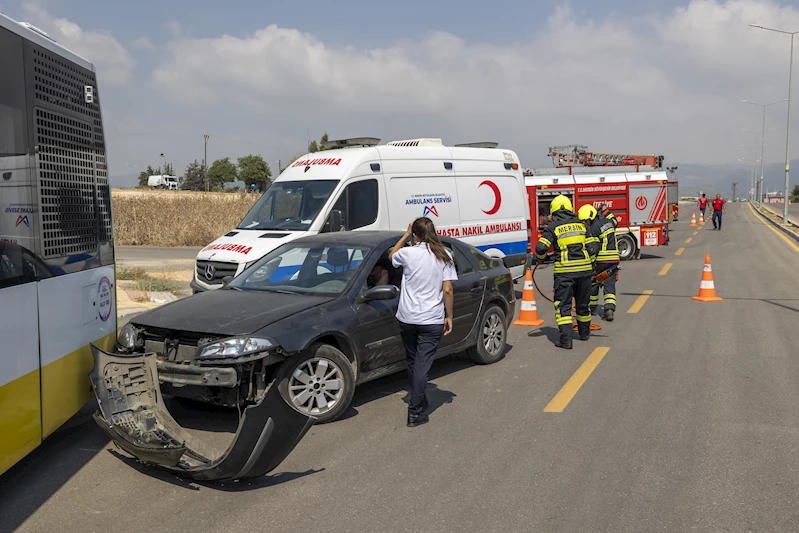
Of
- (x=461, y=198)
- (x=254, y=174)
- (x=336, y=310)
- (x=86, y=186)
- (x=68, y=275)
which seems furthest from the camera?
(x=254, y=174)

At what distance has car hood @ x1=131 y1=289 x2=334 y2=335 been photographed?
5.41 metres

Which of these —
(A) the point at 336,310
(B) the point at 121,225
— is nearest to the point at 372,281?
(A) the point at 336,310

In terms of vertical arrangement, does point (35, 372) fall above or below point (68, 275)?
below

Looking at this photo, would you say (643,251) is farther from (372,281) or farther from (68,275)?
(68,275)

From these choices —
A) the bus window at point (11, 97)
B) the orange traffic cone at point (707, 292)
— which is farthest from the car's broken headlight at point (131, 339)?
the orange traffic cone at point (707, 292)

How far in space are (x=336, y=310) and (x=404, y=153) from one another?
621cm

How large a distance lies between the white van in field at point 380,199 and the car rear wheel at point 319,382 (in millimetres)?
3603

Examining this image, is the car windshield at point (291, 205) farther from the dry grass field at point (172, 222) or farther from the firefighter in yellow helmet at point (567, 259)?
the dry grass field at point (172, 222)

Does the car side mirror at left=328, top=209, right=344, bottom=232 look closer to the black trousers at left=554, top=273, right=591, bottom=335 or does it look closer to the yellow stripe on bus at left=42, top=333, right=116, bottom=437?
the black trousers at left=554, top=273, right=591, bottom=335

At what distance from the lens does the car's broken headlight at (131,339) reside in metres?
5.60

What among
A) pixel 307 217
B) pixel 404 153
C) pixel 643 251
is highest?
pixel 404 153

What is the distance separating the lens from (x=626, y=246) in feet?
70.6

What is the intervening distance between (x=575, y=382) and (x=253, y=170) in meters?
78.4

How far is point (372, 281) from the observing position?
6.48 m
